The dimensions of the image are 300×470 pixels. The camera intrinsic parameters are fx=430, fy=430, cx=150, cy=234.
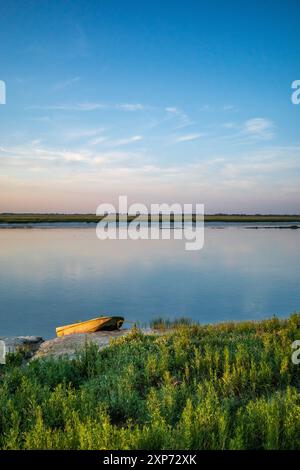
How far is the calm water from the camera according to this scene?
2292 cm

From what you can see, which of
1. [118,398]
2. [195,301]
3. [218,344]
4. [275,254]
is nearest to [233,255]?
[275,254]

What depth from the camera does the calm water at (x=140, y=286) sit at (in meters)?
22.9

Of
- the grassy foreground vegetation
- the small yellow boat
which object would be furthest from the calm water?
the grassy foreground vegetation

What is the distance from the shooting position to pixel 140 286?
30297 millimetres

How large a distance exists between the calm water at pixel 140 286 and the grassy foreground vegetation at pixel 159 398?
9583mm

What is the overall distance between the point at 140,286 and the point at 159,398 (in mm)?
22675

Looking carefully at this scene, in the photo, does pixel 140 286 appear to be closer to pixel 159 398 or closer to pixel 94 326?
pixel 94 326

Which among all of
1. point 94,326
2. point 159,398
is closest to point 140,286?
point 94,326

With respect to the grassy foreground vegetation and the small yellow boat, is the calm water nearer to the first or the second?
the small yellow boat

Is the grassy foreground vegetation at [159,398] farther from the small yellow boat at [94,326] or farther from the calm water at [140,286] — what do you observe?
the calm water at [140,286]

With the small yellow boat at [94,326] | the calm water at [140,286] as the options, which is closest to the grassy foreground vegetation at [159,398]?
the small yellow boat at [94,326]

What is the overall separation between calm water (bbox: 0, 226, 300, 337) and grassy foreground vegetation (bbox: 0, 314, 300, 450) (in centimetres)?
958
